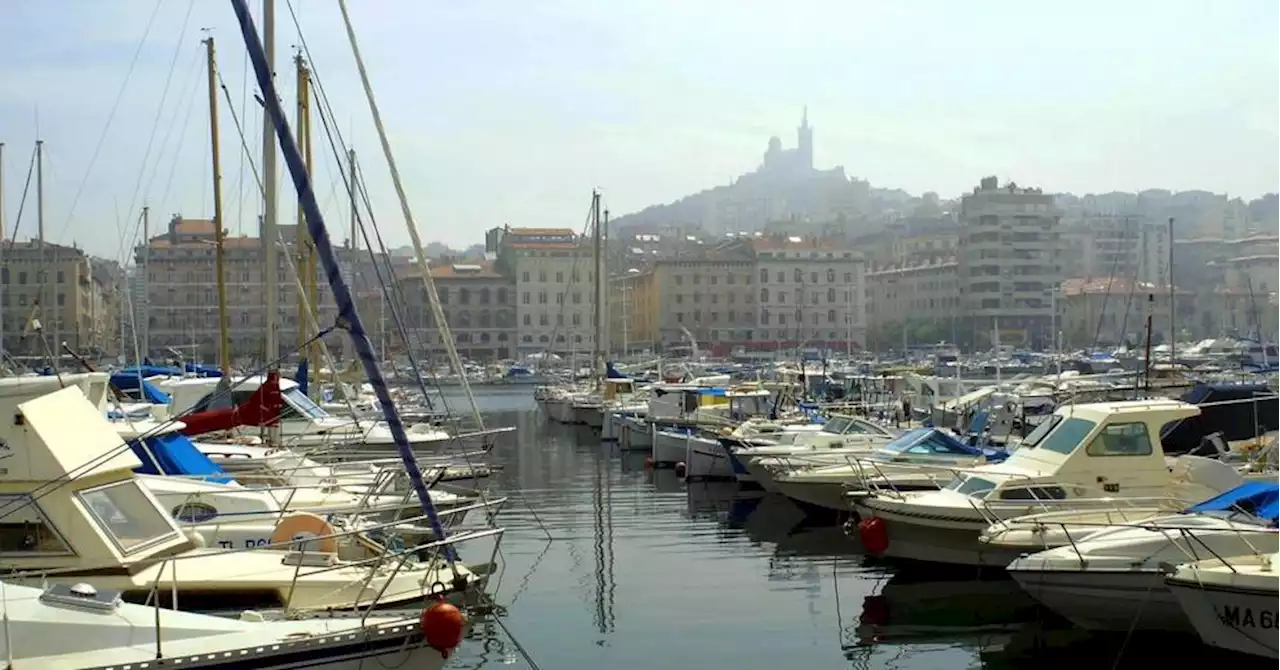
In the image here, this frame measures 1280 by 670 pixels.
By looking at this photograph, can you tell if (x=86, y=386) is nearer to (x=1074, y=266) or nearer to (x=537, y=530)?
(x=537, y=530)

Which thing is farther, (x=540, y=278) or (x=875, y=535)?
(x=540, y=278)

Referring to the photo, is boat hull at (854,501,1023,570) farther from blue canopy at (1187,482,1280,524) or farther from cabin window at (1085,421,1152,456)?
blue canopy at (1187,482,1280,524)

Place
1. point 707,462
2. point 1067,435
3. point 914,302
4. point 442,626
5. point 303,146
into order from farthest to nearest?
point 914,302, point 707,462, point 303,146, point 1067,435, point 442,626

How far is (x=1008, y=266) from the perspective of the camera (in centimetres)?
15975

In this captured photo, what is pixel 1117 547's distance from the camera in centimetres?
1722

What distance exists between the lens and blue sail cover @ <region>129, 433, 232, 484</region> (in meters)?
21.6

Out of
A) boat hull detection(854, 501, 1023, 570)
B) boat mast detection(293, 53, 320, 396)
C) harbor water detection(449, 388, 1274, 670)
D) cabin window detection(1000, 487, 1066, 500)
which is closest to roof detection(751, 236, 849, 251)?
boat mast detection(293, 53, 320, 396)

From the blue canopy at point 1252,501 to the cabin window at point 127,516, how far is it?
12.9m

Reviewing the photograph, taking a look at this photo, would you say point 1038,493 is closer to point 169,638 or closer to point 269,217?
point 169,638

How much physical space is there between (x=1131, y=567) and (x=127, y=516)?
11085mm

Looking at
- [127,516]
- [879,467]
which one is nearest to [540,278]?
[879,467]

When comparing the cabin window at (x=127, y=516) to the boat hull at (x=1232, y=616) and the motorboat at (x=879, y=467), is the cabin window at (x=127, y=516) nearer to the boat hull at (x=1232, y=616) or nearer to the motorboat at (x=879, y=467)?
the boat hull at (x=1232, y=616)

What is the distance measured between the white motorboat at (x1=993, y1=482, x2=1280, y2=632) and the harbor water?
42 centimetres

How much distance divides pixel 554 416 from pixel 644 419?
20.4 meters
